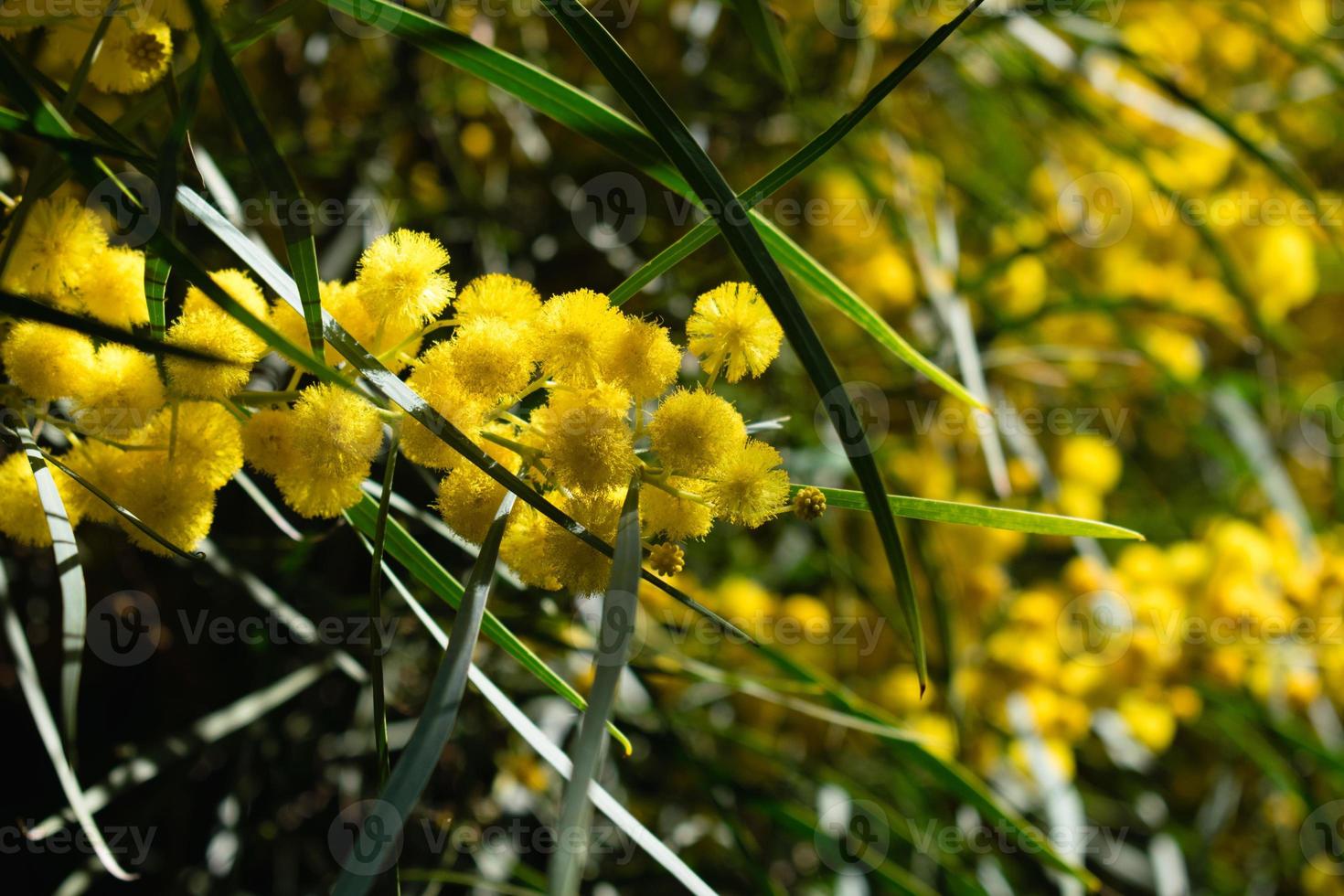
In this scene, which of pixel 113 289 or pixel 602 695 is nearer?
pixel 602 695

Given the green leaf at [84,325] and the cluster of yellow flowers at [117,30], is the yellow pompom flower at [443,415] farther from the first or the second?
the cluster of yellow flowers at [117,30]

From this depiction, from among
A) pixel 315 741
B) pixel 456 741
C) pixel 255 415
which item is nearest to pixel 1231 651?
pixel 456 741

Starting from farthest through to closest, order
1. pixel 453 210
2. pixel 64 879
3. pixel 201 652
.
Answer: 1. pixel 453 210
2. pixel 201 652
3. pixel 64 879

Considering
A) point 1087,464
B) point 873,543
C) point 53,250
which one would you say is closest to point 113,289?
point 53,250

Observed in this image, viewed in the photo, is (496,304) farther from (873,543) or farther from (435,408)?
(873,543)

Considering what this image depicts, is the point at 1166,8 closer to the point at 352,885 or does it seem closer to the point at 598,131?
the point at 598,131

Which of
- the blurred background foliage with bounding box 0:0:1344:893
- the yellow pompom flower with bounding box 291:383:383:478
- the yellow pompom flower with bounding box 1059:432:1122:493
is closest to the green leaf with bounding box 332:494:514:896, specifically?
the yellow pompom flower with bounding box 291:383:383:478
